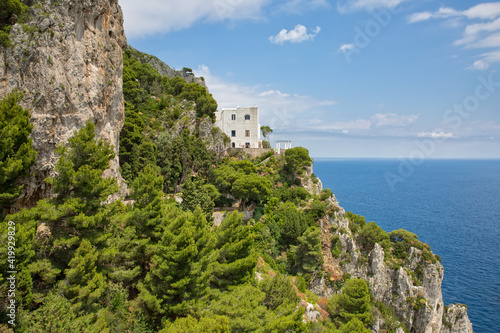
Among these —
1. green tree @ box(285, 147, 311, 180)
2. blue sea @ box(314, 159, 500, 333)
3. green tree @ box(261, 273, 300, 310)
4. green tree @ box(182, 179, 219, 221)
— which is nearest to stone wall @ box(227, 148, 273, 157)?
green tree @ box(285, 147, 311, 180)

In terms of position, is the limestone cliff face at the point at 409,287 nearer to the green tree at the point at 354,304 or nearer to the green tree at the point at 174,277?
the green tree at the point at 354,304

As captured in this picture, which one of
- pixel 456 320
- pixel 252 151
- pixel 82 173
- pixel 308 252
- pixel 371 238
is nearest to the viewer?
pixel 82 173

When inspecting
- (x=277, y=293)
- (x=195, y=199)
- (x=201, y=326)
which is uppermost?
(x=195, y=199)

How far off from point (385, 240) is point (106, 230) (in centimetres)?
3121

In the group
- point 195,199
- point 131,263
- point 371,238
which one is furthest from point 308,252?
point 131,263

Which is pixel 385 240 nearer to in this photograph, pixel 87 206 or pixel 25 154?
pixel 87 206

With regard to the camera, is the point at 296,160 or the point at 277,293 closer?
the point at 277,293

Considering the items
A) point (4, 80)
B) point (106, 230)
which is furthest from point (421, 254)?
point (4, 80)

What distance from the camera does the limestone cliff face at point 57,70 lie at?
14961 mm

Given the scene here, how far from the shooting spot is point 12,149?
1229 centimetres

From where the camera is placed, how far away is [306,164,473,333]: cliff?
2855 centimetres

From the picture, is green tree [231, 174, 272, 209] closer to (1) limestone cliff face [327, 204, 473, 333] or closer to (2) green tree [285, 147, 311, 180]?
(2) green tree [285, 147, 311, 180]

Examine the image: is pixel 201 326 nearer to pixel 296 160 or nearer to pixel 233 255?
pixel 233 255

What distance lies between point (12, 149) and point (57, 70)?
6.41 metres
